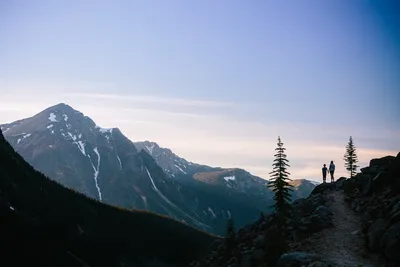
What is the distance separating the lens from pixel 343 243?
3938cm

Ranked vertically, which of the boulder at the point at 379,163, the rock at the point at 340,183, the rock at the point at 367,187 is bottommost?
the rock at the point at 367,187

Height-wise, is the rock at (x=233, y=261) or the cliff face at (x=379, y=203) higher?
the cliff face at (x=379, y=203)

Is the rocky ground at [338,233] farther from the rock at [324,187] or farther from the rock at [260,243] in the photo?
the rock at [324,187]

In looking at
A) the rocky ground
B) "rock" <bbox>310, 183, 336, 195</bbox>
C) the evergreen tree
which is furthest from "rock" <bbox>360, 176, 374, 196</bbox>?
the evergreen tree

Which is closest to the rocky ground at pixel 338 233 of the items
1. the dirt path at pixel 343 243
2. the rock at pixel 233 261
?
the dirt path at pixel 343 243

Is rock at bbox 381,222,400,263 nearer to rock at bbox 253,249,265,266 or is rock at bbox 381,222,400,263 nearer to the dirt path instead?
the dirt path

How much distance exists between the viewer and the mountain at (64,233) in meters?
130

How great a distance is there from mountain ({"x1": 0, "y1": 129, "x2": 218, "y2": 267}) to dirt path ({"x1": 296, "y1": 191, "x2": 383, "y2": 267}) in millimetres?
102693

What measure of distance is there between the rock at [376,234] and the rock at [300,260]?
509cm

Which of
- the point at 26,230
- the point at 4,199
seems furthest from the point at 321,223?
the point at 4,199

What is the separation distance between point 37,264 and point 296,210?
9610cm

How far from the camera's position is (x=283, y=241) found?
40.3m

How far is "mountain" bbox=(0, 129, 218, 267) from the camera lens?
426 feet

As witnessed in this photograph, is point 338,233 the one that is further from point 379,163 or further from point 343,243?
point 379,163
